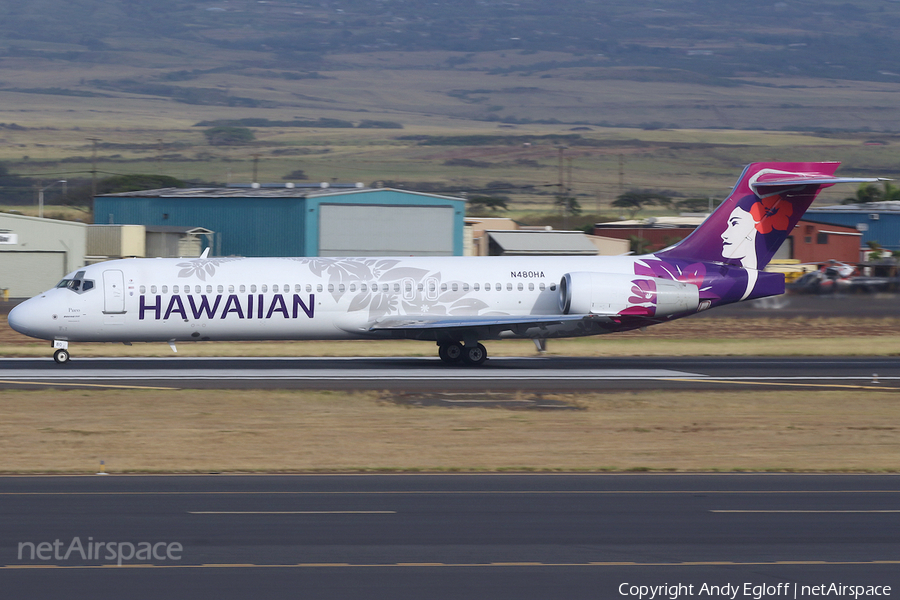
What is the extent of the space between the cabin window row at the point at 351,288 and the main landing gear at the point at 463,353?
180 cm

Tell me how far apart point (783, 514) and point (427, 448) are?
286 inches

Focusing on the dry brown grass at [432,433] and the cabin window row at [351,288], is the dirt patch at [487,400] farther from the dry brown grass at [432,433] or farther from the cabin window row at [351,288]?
the cabin window row at [351,288]

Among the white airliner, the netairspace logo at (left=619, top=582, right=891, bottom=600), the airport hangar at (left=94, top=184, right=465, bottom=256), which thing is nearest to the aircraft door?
the white airliner

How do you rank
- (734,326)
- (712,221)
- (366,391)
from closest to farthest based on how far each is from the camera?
(366,391) → (712,221) → (734,326)

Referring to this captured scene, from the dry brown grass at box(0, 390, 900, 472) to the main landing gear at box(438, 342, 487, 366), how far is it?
25.0 feet

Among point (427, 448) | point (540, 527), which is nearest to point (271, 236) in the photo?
point (427, 448)

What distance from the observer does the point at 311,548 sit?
12391 mm

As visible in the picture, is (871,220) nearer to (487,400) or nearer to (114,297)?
(487,400)

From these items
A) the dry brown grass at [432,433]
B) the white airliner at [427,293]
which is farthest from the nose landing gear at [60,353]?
the dry brown grass at [432,433]

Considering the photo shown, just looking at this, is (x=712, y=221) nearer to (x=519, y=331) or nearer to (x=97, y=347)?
(x=519, y=331)

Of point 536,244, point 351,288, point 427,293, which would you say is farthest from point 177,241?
point 427,293

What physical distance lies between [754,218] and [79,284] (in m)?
21.8

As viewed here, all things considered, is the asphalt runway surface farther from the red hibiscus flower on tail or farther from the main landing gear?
the red hibiscus flower on tail

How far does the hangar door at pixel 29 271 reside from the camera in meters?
60.7
